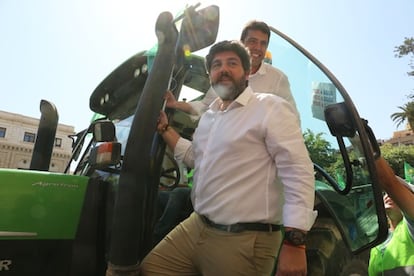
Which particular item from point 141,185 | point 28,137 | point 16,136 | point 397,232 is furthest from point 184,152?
point 28,137

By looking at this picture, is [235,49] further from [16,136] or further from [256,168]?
[16,136]

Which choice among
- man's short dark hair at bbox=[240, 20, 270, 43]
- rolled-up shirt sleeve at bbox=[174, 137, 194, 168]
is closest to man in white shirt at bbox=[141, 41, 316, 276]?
rolled-up shirt sleeve at bbox=[174, 137, 194, 168]

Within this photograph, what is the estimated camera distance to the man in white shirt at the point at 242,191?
1539 millimetres

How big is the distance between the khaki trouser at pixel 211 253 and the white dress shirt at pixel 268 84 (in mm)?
857

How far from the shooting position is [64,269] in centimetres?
206

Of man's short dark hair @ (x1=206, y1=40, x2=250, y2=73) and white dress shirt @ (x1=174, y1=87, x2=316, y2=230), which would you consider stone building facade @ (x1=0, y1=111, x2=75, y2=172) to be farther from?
white dress shirt @ (x1=174, y1=87, x2=316, y2=230)

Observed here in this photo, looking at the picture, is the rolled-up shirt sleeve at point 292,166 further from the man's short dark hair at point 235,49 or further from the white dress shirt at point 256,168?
the man's short dark hair at point 235,49

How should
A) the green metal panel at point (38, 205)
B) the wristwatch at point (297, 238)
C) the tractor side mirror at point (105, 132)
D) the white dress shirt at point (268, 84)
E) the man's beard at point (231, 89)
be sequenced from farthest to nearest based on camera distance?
the white dress shirt at point (268, 84) < the tractor side mirror at point (105, 132) < the green metal panel at point (38, 205) < the man's beard at point (231, 89) < the wristwatch at point (297, 238)

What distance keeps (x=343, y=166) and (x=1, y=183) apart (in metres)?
2.06

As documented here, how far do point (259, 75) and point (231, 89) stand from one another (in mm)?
644

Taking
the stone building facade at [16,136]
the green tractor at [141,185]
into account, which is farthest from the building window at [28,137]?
the green tractor at [141,185]

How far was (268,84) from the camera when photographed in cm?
238

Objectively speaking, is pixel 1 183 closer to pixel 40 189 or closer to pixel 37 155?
pixel 40 189

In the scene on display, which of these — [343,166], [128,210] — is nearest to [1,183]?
[128,210]
